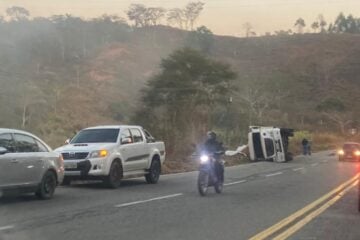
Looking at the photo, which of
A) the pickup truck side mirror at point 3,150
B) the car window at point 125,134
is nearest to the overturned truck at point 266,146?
the car window at point 125,134

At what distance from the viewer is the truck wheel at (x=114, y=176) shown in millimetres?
17344

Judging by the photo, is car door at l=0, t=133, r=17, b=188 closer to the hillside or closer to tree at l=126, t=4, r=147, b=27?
the hillside

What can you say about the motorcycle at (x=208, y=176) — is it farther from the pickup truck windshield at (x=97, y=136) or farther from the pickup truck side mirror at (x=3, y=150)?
the pickup truck side mirror at (x=3, y=150)

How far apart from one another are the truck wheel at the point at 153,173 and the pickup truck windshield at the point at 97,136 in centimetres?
196

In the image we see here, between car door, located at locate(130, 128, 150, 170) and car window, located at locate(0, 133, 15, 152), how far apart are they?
19.8ft

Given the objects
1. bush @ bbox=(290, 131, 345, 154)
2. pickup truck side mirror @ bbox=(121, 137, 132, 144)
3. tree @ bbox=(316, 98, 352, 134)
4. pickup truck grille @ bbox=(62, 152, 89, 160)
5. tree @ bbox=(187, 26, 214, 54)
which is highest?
tree @ bbox=(187, 26, 214, 54)

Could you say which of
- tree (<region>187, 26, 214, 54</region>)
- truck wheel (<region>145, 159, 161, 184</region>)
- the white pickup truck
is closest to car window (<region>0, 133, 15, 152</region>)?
the white pickup truck

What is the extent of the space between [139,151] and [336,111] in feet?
272

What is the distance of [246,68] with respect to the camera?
118562 mm

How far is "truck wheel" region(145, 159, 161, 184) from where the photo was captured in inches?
781

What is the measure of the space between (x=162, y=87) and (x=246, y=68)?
67268mm

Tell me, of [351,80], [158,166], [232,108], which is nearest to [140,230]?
[158,166]

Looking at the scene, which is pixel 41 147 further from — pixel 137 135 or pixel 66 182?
pixel 137 135

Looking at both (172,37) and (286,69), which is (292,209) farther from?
(172,37)
